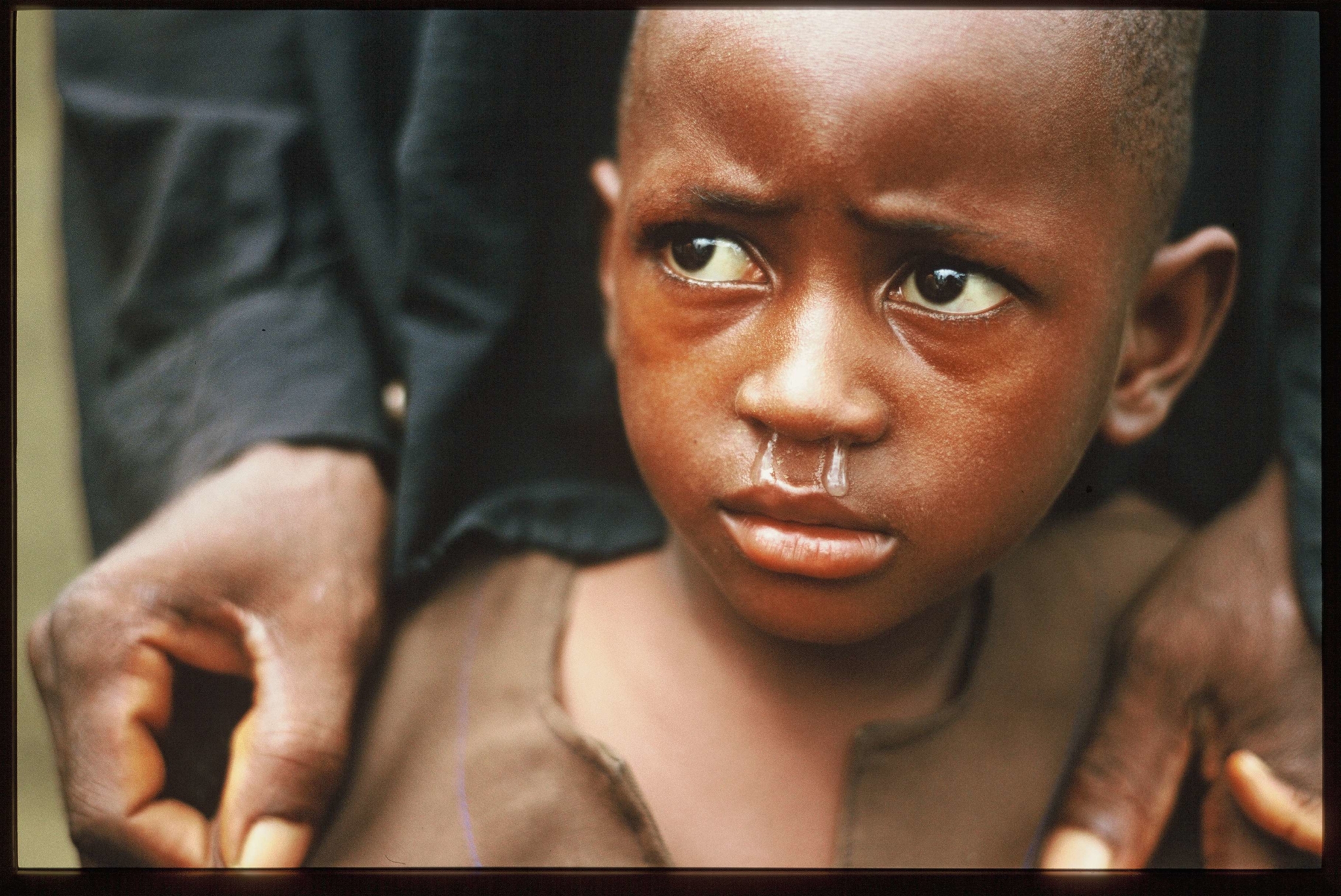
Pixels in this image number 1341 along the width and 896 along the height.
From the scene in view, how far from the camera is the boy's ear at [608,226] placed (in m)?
0.74

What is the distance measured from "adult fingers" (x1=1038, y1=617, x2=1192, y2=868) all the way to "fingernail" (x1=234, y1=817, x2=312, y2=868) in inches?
17.6

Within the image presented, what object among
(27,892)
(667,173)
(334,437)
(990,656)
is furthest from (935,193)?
(27,892)

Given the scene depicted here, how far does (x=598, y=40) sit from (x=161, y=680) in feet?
1.67

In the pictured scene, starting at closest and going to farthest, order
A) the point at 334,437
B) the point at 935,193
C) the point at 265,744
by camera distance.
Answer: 1. the point at 935,193
2. the point at 265,744
3. the point at 334,437

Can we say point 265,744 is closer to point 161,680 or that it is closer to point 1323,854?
point 161,680

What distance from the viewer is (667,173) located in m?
0.63

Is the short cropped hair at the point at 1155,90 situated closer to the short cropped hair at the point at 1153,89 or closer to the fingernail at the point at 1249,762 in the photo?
the short cropped hair at the point at 1153,89

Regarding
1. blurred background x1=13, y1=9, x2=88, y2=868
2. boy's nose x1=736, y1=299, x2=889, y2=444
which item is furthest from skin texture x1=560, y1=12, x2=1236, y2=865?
blurred background x1=13, y1=9, x2=88, y2=868

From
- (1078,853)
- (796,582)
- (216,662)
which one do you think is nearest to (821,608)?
(796,582)

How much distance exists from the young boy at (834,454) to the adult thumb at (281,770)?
1.3 inches

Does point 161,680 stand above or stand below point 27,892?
above

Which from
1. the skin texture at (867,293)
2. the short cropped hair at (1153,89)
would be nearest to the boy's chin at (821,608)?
the skin texture at (867,293)

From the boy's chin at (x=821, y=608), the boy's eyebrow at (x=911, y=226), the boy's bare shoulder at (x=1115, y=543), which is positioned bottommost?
the boy's bare shoulder at (x=1115, y=543)

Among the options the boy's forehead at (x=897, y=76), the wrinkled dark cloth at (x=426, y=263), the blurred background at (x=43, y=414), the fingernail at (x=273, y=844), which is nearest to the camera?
the boy's forehead at (x=897, y=76)
